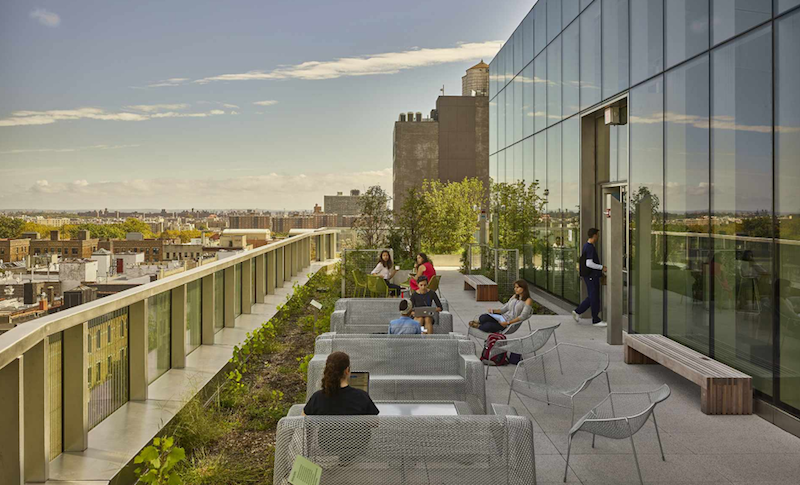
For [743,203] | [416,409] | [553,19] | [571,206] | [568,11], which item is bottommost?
[416,409]

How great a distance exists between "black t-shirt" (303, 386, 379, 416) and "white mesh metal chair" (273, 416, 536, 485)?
0.89 meters

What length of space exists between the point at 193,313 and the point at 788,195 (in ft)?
22.9

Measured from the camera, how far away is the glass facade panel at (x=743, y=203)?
6441mm

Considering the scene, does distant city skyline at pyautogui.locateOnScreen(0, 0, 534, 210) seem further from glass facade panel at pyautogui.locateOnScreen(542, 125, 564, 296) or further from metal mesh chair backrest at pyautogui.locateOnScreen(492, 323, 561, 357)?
metal mesh chair backrest at pyautogui.locateOnScreen(492, 323, 561, 357)

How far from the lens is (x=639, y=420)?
4594 millimetres

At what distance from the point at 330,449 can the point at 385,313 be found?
5.17m

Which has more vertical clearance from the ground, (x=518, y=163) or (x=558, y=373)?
(x=518, y=163)

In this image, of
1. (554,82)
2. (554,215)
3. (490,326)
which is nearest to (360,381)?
(490,326)

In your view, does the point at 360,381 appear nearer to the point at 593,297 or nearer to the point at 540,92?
the point at 593,297

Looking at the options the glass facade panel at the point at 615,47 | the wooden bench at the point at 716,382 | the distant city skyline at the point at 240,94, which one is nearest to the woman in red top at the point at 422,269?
the glass facade panel at the point at 615,47

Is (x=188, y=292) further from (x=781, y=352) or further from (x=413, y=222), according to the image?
(x=413, y=222)

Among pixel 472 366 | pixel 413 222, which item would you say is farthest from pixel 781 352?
pixel 413 222

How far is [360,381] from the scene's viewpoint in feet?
15.2

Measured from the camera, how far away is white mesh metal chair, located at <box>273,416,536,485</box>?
3240mm
